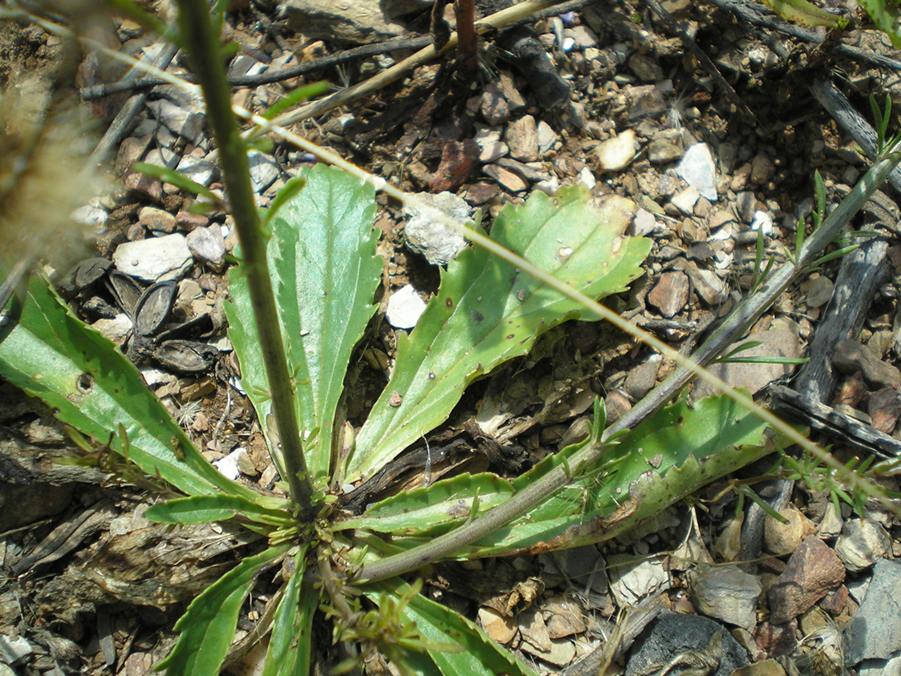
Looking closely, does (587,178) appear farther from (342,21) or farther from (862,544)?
(862,544)

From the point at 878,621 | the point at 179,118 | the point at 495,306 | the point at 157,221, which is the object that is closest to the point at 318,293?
the point at 495,306

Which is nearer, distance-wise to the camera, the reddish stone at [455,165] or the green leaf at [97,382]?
the green leaf at [97,382]

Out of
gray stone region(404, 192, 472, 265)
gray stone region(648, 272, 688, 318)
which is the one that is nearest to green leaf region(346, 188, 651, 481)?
gray stone region(404, 192, 472, 265)

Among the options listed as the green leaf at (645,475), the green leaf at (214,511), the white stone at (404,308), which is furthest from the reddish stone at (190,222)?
the green leaf at (645,475)

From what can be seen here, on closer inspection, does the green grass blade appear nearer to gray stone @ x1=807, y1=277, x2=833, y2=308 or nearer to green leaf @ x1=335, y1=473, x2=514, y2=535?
green leaf @ x1=335, y1=473, x2=514, y2=535

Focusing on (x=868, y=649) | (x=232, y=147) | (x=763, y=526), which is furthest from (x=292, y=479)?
(x=868, y=649)

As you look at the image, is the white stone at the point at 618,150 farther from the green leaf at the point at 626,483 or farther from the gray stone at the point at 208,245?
the gray stone at the point at 208,245

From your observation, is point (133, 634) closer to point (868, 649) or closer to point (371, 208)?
point (371, 208)

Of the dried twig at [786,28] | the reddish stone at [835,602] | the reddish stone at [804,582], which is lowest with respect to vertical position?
the reddish stone at [835,602]
